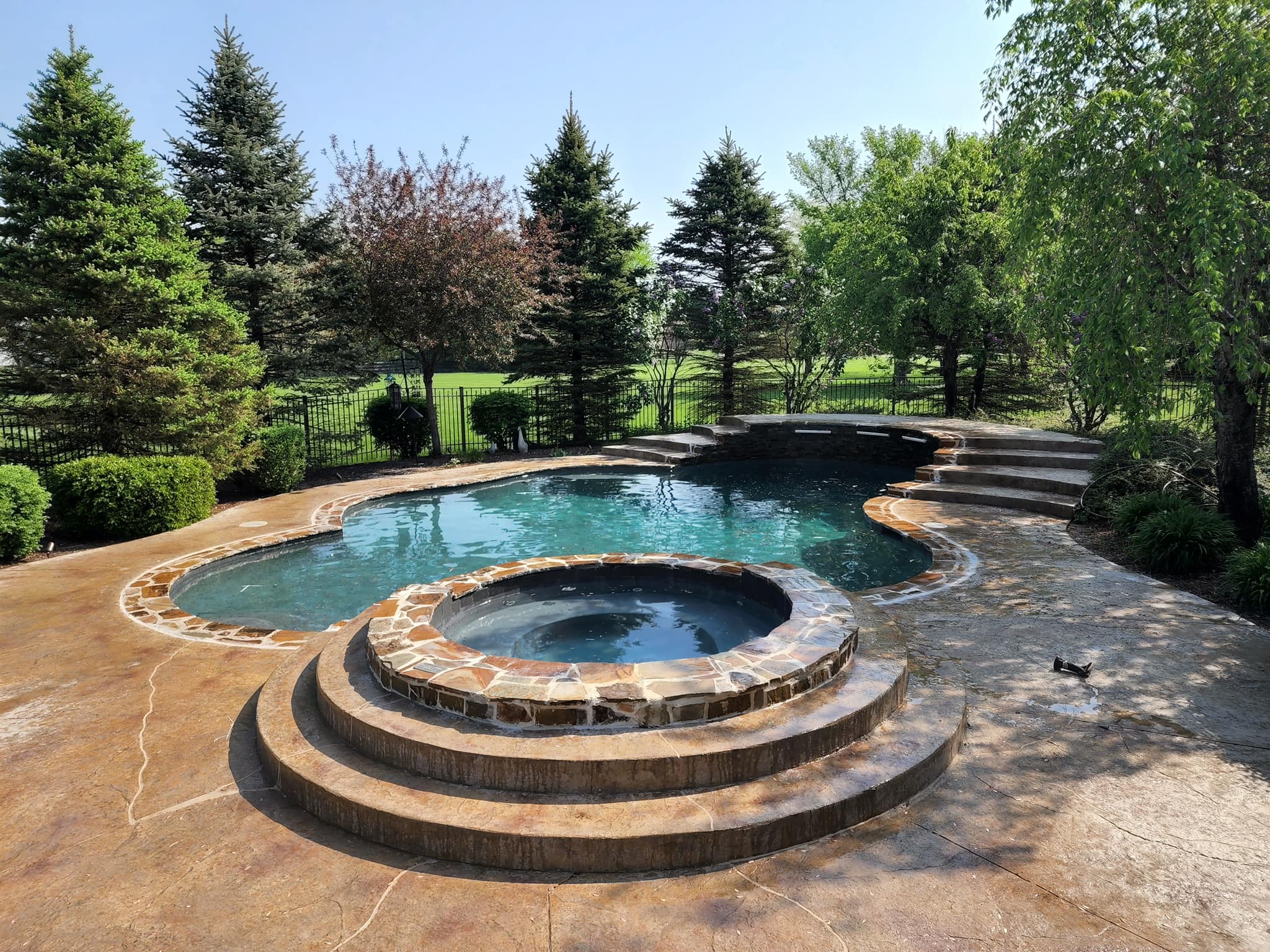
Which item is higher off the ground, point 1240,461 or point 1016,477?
point 1240,461

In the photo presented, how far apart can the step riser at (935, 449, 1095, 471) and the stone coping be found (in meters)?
7.47

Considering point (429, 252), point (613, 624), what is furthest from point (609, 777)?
point (429, 252)

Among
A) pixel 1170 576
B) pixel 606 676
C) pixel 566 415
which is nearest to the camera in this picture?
pixel 606 676

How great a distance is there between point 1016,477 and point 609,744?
28.2ft

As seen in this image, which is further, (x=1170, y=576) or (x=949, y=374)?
(x=949, y=374)

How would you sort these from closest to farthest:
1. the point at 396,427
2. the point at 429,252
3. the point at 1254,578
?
the point at 1254,578 → the point at 429,252 → the point at 396,427

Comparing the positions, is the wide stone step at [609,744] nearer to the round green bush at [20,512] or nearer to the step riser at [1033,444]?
the round green bush at [20,512]

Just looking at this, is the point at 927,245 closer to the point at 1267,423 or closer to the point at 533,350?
the point at 1267,423

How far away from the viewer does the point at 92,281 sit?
9211mm

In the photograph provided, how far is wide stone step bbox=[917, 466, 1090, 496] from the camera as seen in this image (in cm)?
938

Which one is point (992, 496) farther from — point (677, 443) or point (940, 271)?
point (940, 271)

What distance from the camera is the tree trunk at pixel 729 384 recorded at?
63.0ft

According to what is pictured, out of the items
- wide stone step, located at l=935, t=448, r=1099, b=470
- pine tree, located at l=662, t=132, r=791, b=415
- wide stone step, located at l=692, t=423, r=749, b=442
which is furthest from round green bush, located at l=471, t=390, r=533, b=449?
wide stone step, located at l=935, t=448, r=1099, b=470

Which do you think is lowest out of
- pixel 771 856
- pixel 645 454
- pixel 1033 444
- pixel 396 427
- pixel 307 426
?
pixel 771 856
